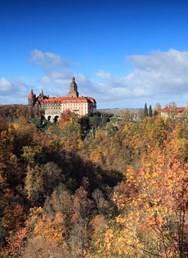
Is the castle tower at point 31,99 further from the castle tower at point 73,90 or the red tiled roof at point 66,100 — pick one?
the castle tower at point 73,90

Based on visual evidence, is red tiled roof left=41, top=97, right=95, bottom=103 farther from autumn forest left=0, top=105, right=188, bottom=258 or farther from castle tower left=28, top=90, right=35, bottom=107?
autumn forest left=0, top=105, right=188, bottom=258

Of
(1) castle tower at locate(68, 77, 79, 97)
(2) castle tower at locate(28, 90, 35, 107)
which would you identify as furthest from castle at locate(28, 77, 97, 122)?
(1) castle tower at locate(68, 77, 79, 97)

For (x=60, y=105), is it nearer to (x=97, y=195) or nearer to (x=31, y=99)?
(x=31, y=99)

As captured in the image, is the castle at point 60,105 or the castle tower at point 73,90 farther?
the castle tower at point 73,90

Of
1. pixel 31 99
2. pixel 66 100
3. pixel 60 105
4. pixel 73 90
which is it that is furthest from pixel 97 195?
pixel 73 90

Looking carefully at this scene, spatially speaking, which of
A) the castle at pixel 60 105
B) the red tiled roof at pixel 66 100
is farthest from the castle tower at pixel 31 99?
the red tiled roof at pixel 66 100

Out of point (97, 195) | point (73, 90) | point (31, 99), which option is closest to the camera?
point (97, 195)
